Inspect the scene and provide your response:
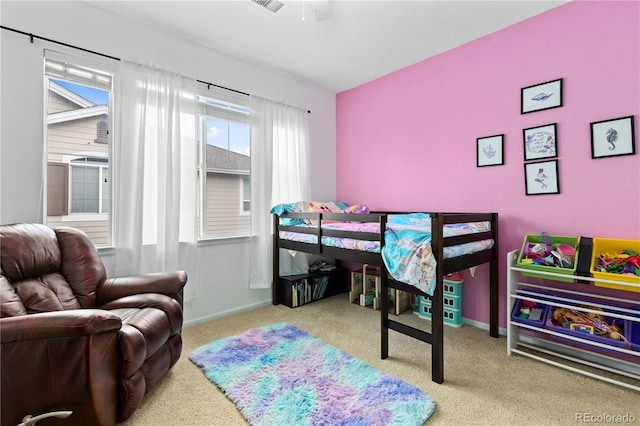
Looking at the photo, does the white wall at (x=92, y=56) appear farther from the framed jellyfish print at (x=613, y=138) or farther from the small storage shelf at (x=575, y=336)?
the framed jellyfish print at (x=613, y=138)

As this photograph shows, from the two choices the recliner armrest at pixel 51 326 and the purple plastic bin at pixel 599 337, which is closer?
the recliner armrest at pixel 51 326

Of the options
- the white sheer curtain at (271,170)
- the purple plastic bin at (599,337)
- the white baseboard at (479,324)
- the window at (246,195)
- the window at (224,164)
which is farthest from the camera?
the window at (246,195)

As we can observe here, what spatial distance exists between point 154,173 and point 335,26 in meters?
1.95

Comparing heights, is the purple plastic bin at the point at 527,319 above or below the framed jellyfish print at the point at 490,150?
below

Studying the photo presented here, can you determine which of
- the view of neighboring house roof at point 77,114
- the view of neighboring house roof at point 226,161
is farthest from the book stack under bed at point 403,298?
the view of neighboring house roof at point 77,114

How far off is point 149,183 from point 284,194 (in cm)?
136

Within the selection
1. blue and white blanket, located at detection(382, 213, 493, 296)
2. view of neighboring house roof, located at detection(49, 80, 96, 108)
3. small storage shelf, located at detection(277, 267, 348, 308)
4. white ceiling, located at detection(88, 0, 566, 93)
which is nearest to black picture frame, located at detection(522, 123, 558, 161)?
blue and white blanket, located at detection(382, 213, 493, 296)

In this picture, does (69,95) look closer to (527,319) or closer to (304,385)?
(304,385)

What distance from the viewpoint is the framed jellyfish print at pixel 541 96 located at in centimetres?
228

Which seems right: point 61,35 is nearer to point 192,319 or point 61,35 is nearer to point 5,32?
point 5,32

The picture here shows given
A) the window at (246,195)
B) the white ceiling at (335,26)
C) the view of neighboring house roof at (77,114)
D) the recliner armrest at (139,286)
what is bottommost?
the recliner armrest at (139,286)

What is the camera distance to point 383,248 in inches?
85.9

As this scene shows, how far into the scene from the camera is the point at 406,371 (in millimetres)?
1988

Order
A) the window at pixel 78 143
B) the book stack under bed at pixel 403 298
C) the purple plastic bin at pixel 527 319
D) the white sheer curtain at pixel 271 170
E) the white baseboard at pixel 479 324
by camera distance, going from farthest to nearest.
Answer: the white sheer curtain at pixel 271 170 < the book stack under bed at pixel 403 298 < the white baseboard at pixel 479 324 < the window at pixel 78 143 < the purple plastic bin at pixel 527 319
